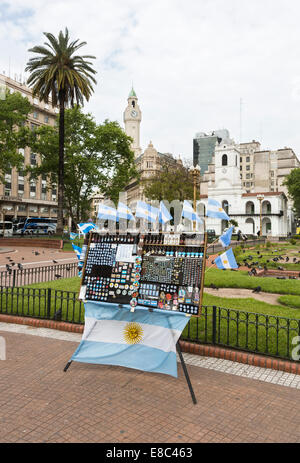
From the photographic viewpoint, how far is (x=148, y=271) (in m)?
5.82

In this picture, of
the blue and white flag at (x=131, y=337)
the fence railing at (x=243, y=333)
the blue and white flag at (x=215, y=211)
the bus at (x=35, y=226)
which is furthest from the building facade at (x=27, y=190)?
the blue and white flag at (x=131, y=337)

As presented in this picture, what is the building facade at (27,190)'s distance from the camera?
207ft

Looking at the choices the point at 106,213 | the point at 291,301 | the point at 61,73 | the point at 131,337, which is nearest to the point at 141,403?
the point at 131,337

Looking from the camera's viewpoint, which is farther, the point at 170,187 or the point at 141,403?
the point at 170,187

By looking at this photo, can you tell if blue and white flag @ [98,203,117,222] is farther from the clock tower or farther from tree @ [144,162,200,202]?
the clock tower

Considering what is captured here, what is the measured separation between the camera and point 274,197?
69.8m

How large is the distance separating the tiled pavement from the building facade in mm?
58074

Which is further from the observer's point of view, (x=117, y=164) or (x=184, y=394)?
(x=117, y=164)

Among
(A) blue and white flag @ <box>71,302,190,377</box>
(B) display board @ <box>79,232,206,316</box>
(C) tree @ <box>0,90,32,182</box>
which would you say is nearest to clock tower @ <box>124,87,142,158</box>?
(C) tree @ <box>0,90,32,182</box>

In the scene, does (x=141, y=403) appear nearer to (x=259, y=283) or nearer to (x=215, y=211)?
(x=215, y=211)

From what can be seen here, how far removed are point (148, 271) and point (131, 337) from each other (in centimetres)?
118
